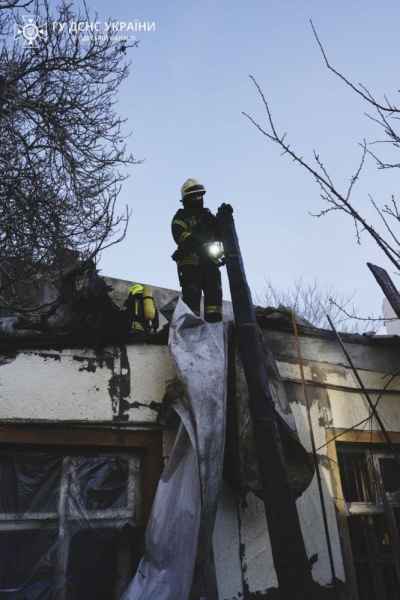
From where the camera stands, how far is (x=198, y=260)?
229 inches

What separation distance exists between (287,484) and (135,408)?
171cm

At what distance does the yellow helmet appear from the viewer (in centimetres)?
625

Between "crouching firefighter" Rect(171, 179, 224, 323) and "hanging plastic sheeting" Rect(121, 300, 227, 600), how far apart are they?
1404mm

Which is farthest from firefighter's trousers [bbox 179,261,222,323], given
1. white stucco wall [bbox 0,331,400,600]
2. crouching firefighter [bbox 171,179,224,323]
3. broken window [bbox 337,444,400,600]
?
broken window [bbox 337,444,400,600]

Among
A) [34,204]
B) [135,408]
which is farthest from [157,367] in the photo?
Answer: [34,204]

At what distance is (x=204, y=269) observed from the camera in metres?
5.86

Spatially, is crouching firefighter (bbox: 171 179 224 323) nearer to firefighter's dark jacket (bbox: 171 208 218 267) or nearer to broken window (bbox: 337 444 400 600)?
firefighter's dark jacket (bbox: 171 208 218 267)

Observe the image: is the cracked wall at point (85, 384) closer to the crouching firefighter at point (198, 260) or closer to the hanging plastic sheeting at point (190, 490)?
the hanging plastic sheeting at point (190, 490)

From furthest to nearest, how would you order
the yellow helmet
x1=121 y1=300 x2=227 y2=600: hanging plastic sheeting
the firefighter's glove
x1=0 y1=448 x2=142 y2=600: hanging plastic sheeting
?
the yellow helmet → the firefighter's glove → x1=0 y1=448 x2=142 y2=600: hanging plastic sheeting → x1=121 y1=300 x2=227 y2=600: hanging plastic sheeting

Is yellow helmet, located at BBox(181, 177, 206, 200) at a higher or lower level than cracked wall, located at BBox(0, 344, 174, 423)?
higher

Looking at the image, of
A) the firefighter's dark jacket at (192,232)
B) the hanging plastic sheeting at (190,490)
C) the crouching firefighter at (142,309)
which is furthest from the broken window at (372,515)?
the crouching firefighter at (142,309)

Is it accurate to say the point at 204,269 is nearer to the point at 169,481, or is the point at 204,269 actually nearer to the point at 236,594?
the point at 169,481

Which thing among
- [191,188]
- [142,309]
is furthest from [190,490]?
[142,309]

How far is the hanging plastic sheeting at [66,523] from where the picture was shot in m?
3.78
